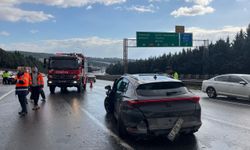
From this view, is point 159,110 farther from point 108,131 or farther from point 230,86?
point 230,86

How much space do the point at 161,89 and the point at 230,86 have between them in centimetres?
1196

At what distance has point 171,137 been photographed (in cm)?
805

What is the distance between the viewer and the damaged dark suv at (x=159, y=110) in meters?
8.10

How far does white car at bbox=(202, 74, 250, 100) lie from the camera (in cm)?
1867

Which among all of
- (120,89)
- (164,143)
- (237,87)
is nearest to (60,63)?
(237,87)

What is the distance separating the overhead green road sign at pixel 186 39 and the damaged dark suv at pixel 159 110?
140 feet

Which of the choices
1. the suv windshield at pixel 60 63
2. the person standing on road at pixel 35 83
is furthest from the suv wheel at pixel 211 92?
the suv windshield at pixel 60 63

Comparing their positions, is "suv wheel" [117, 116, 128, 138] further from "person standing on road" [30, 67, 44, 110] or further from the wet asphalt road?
"person standing on road" [30, 67, 44, 110]

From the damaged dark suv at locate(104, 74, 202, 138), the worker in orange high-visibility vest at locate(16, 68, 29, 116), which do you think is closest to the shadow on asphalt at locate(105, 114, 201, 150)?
the damaged dark suv at locate(104, 74, 202, 138)

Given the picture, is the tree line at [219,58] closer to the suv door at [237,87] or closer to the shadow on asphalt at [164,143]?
the suv door at [237,87]

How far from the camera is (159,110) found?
8.16 m

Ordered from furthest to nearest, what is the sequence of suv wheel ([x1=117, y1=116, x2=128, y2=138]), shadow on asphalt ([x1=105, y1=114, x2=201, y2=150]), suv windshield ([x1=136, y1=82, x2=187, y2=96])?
suv wheel ([x1=117, y1=116, x2=128, y2=138]) → suv windshield ([x1=136, y1=82, x2=187, y2=96]) → shadow on asphalt ([x1=105, y1=114, x2=201, y2=150])

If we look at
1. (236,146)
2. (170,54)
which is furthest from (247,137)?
(170,54)

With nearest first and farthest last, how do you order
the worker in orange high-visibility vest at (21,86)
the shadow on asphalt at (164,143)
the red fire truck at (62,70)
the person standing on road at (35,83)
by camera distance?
the shadow on asphalt at (164,143)
the worker in orange high-visibility vest at (21,86)
the person standing on road at (35,83)
the red fire truck at (62,70)
